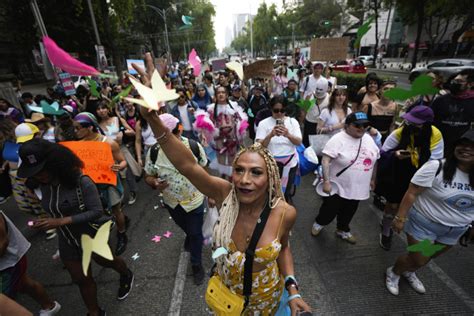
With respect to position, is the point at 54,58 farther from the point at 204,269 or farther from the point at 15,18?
the point at 15,18

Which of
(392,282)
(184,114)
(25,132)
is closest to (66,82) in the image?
(184,114)

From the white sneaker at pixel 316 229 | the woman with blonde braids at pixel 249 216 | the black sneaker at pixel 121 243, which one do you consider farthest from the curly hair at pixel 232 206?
the black sneaker at pixel 121 243

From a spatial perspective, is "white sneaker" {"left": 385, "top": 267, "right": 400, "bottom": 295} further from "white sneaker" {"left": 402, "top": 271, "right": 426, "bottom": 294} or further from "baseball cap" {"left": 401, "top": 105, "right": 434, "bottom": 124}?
"baseball cap" {"left": 401, "top": 105, "right": 434, "bottom": 124}

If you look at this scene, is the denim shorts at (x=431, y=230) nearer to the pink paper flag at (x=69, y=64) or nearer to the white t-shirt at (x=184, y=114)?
the pink paper flag at (x=69, y=64)

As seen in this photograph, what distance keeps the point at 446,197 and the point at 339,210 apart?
4.74 ft

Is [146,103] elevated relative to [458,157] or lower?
elevated

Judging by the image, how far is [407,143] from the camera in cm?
310

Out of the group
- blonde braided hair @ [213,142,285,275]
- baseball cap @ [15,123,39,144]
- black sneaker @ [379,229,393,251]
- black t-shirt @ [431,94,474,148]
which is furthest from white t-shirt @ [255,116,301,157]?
baseball cap @ [15,123,39,144]

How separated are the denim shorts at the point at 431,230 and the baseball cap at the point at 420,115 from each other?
1.03 m

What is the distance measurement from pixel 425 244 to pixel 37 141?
11.5 feet

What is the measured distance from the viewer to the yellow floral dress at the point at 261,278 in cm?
162

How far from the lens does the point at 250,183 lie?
5.09 feet

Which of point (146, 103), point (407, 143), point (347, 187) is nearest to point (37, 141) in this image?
point (146, 103)

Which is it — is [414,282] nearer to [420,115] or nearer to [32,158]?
[420,115]
